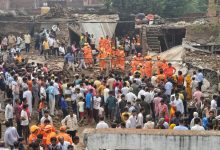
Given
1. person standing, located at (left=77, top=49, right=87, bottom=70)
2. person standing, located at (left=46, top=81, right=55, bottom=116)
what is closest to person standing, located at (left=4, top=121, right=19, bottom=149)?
person standing, located at (left=46, top=81, right=55, bottom=116)

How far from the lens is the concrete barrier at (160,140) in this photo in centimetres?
948

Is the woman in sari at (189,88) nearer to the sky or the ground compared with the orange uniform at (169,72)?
nearer to the ground

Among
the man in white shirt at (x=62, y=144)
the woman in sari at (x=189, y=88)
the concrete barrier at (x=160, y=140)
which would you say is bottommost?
the woman in sari at (x=189, y=88)

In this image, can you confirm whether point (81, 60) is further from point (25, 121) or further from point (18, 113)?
point (25, 121)

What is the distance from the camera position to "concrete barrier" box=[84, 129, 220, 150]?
9.48 m

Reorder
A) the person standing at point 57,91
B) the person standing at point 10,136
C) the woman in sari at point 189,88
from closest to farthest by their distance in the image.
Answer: the person standing at point 10,136
the person standing at point 57,91
the woman in sari at point 189,88

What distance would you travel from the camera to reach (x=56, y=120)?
1578 cm

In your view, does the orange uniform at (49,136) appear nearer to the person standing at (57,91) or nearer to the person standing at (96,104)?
the person standing at (96,104)

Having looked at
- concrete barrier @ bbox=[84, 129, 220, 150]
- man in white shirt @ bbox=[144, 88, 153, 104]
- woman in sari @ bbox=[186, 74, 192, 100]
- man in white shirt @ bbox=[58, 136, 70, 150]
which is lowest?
woman in sari @ bbox=[186, 74, 192, 100]

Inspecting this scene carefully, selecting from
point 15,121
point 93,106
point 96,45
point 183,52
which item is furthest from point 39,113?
point 96,45

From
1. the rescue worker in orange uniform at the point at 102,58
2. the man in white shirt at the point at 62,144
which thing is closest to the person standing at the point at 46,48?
the rescue worker in orange uniform at the point at 102,58

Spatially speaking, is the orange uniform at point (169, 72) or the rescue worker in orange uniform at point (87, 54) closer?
the orange uniform at point (169, 72)

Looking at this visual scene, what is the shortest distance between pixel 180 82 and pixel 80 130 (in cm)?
358

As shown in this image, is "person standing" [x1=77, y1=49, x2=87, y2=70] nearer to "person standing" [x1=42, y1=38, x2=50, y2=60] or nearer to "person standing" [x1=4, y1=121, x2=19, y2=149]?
"person standing" [x1=42, y1=38, x2=50, y2=60]
